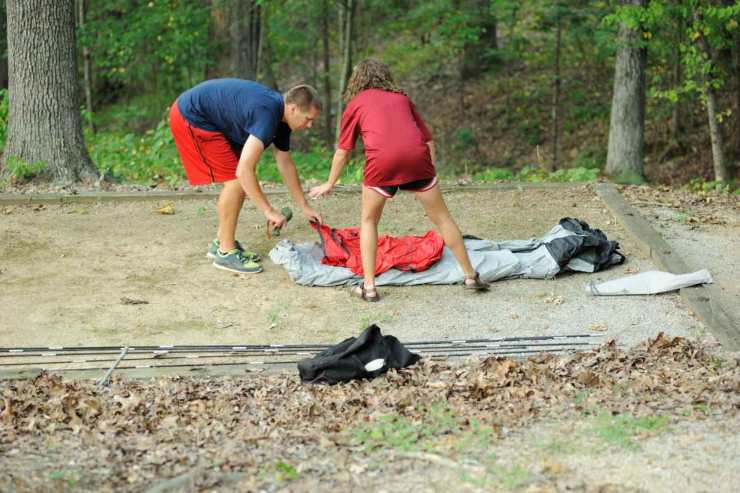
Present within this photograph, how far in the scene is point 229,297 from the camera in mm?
6789

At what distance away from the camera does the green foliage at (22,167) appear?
9.84 meters

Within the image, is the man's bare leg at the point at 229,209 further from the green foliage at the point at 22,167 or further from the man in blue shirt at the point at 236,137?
the green foliage at the point at 22,167

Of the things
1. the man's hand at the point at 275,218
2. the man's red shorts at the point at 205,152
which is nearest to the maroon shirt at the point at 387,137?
the man's hand at the point at 275,218

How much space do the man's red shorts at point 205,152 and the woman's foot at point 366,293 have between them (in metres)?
1.36

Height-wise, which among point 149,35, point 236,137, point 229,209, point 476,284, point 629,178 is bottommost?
point 629,178

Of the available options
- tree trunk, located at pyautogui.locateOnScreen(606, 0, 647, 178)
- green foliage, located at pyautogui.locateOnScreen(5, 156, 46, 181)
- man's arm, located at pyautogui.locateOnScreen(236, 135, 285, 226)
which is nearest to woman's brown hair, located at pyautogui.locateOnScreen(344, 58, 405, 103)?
man's arm, located at pyautogui.locateOnScreen(236, 135, 285, 226)

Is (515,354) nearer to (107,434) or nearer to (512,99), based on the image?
(107,434)

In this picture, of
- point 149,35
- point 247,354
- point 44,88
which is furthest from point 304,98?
point 149,35

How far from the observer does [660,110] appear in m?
17.0

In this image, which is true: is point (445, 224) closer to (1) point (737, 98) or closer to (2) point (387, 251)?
(2) point (387, 251)

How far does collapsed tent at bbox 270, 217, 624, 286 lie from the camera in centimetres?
704

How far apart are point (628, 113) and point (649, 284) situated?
7.31 meters

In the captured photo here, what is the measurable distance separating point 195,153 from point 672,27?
342 inches

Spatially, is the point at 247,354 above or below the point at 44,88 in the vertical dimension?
below
